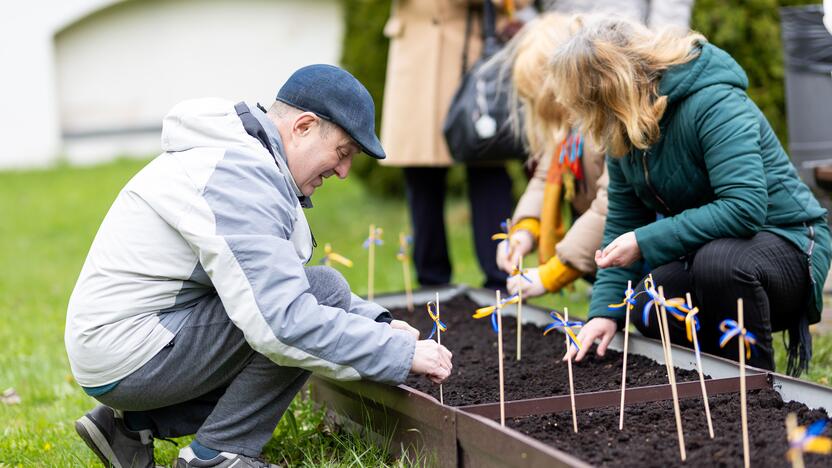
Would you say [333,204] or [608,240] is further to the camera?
[333,204]

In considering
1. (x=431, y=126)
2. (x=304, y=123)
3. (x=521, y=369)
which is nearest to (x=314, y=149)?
(x=304, y=123)

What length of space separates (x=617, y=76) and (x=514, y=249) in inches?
45.1

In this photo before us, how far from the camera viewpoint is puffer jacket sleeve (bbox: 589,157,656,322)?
3.25 meters

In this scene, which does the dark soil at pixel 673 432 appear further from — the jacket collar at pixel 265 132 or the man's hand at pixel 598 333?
the jacket collar at pixel 265 132

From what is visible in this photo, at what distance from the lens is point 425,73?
4.65m

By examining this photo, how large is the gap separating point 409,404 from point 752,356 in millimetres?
1095

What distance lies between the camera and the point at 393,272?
6070mm

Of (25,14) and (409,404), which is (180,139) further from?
(25,14)

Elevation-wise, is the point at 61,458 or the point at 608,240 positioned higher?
the point at 608,240

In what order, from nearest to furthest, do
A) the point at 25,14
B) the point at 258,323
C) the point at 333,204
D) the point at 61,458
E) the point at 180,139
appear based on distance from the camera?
1. the point at 258,323
2. the point at 180,139
3. the point at 61,458
4. the point at 333,204
5. the point at 25,14

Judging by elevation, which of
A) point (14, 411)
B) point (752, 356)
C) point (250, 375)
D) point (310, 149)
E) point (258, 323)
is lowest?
point (14, 411)

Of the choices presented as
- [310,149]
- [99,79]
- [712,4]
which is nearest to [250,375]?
[310,149]

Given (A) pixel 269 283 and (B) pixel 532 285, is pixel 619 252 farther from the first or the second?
(A) pixel 269 283

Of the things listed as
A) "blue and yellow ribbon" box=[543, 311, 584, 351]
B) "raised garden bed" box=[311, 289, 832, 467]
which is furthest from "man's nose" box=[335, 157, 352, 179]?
"blue and yellow ribbon" box=[543, 311, 584, 351]
